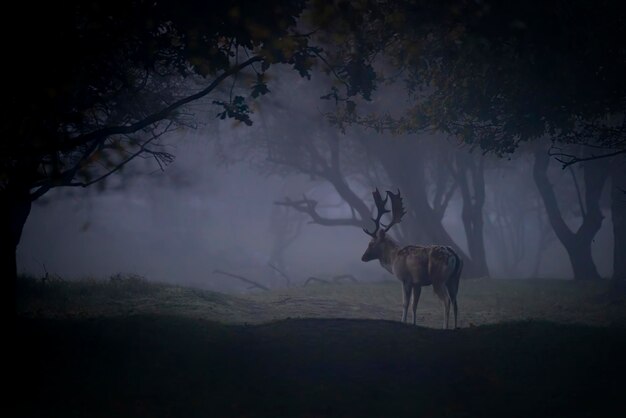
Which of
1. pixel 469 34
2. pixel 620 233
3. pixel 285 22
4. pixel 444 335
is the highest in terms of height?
pixel 469 34

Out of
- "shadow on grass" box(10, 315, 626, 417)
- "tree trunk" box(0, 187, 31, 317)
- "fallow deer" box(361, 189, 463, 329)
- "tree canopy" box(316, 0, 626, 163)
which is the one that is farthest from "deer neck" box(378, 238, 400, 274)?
"tree trunk" box(0, 187, 31, 317)

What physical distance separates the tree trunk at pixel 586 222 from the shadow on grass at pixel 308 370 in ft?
52.3

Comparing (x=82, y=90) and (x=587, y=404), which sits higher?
(x=82, y=90)

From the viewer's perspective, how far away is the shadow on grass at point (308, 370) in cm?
630

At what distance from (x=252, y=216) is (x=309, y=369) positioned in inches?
2252

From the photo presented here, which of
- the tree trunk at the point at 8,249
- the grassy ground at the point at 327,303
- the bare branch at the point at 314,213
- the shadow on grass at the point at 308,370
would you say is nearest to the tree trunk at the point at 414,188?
the bare branch at the point at 314,213

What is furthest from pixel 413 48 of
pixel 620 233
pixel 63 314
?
pixel 620 233

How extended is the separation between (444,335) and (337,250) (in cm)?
7296

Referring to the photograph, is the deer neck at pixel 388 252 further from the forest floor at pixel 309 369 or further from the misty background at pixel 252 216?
the misty background at pixel 252 216

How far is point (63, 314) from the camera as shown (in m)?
10.4

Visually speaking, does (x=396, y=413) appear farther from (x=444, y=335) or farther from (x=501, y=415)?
(x=444, y=335)

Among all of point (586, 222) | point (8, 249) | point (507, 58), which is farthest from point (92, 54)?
point (586, 222)

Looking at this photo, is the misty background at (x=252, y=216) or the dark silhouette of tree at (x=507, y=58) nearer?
the dark silhouette of tree at (x=507, y=58)

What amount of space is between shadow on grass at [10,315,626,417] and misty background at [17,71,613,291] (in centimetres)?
1759
